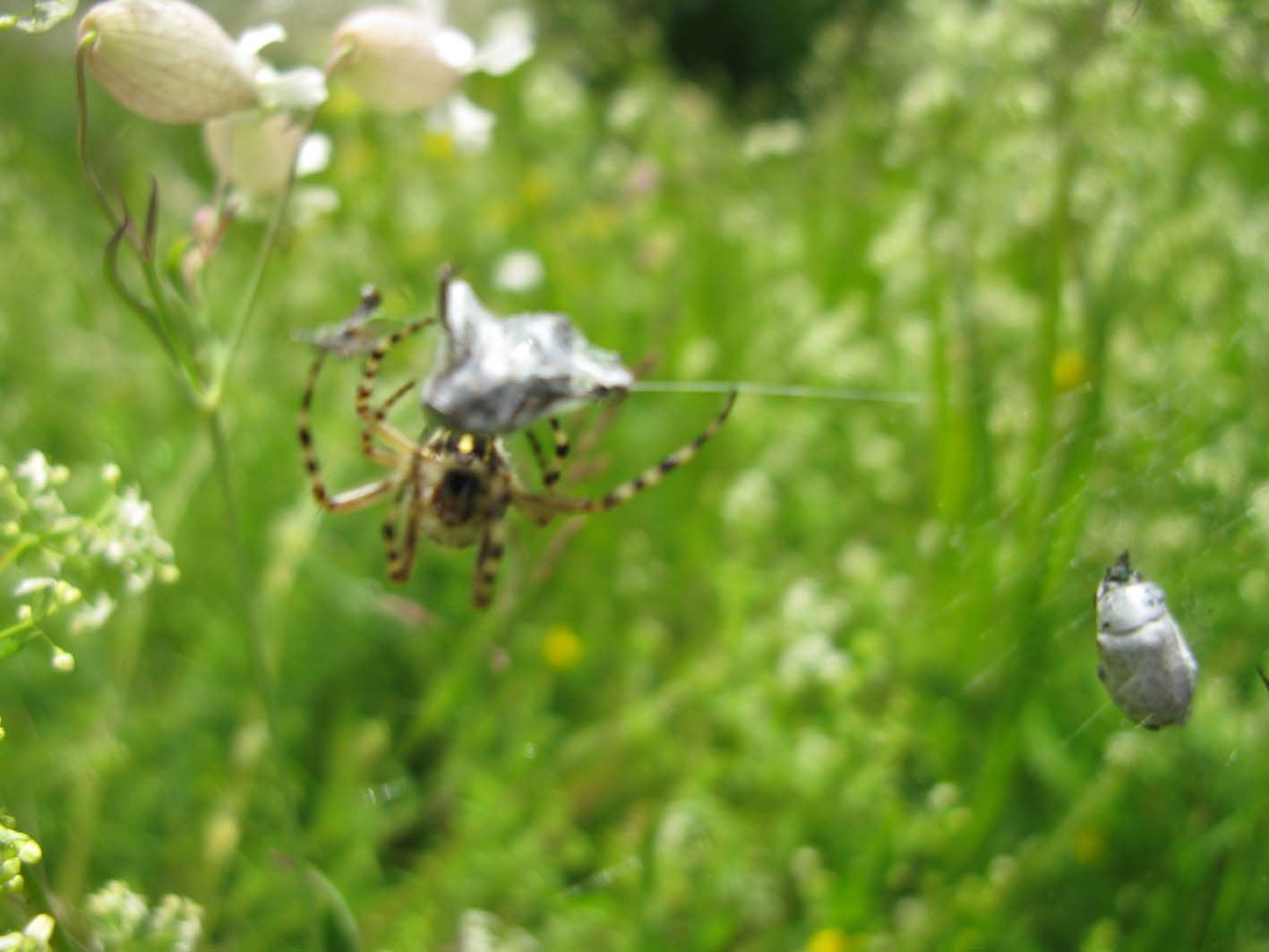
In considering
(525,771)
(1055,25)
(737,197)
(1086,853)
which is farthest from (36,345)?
(1086,853)

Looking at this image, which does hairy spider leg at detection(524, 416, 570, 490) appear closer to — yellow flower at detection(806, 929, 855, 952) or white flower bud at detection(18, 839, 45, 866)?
white flower bud at detection(18, 839, 45, 866)

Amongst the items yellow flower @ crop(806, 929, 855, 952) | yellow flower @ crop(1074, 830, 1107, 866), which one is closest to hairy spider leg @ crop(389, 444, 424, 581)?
yellow flower @ crop(806, 929, 855, 952)

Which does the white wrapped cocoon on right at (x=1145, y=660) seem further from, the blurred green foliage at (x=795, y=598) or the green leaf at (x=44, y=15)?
the green leaf at (x=44, y=15)

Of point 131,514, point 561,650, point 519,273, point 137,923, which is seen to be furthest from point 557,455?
point 519,273

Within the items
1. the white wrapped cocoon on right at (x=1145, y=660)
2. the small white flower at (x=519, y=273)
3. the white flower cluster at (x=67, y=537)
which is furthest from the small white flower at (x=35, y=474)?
the small white flower at (x=519, y=273)

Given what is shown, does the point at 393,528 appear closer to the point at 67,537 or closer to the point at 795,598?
the point at 67,537

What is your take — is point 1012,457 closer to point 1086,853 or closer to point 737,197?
point 1086,853

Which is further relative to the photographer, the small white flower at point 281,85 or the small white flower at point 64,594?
the small white flower at point 281,85

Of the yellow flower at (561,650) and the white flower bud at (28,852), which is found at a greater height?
the white flower bud at (28,852)
